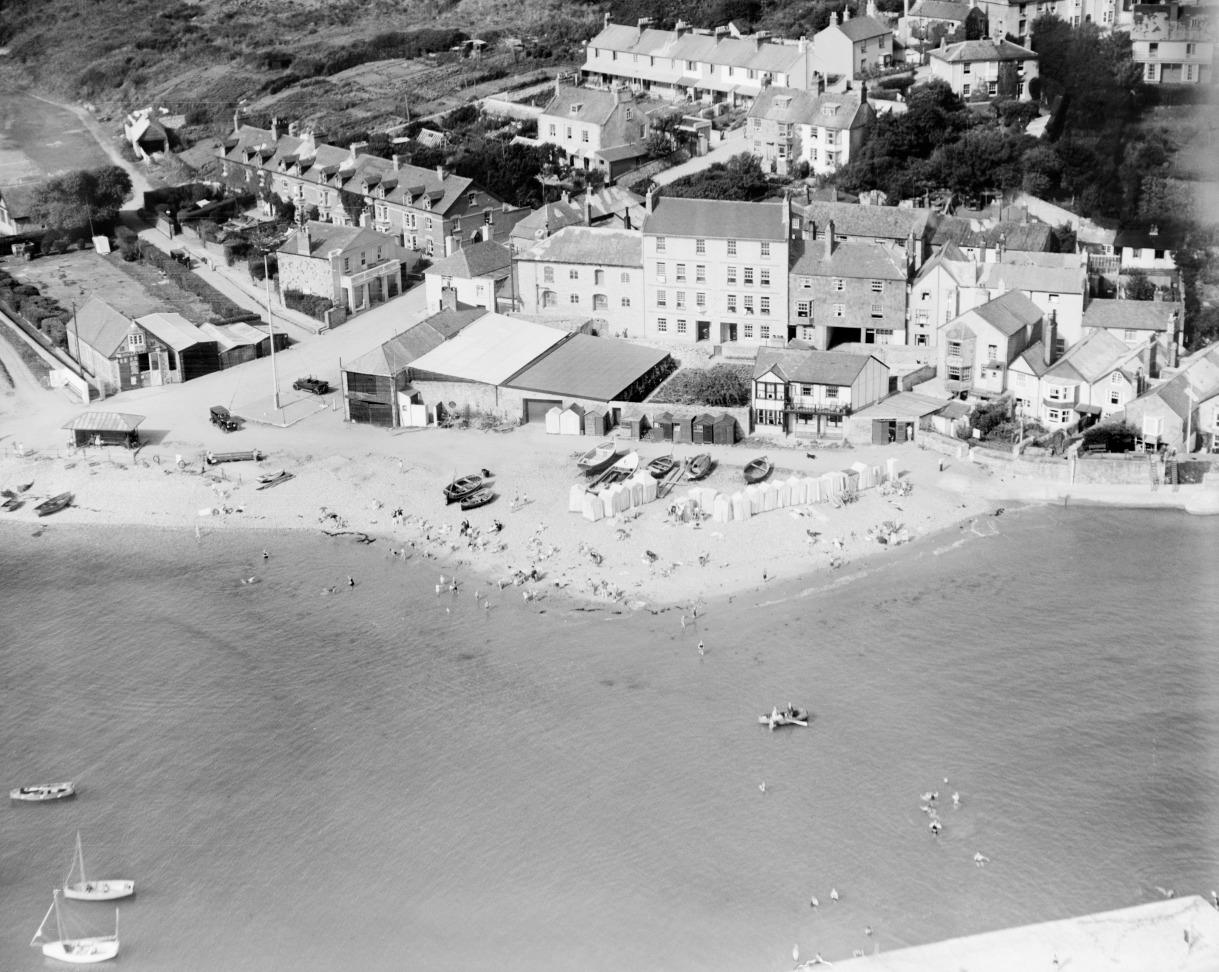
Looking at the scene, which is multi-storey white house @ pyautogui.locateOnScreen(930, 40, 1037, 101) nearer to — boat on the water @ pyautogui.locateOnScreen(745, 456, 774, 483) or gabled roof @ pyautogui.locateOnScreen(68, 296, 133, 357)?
boat on the water @ pyautogui.locateOnScreen(745, 456, 774, 483)

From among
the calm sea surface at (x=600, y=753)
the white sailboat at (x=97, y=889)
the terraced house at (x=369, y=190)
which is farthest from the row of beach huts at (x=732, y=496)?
the terraced house at (x=369, y=190)

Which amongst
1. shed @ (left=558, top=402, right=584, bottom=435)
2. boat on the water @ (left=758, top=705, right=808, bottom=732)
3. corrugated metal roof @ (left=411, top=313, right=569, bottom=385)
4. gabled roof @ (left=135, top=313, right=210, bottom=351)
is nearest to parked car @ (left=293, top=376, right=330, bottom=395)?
corrugated metal roof @ (left=411, top=313, right=569, bottom=385)

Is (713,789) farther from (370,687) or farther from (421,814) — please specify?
(370,687)

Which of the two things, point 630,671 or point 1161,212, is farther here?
point 1161,212

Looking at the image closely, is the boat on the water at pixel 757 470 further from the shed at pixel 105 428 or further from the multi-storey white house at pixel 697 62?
the multi-storey white house at pixel 697 62

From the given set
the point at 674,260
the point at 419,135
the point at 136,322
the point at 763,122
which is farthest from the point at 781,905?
the point at 419,135

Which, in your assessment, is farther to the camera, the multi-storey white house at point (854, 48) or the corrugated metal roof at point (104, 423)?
the multi-storey white house at point (854, 48)
